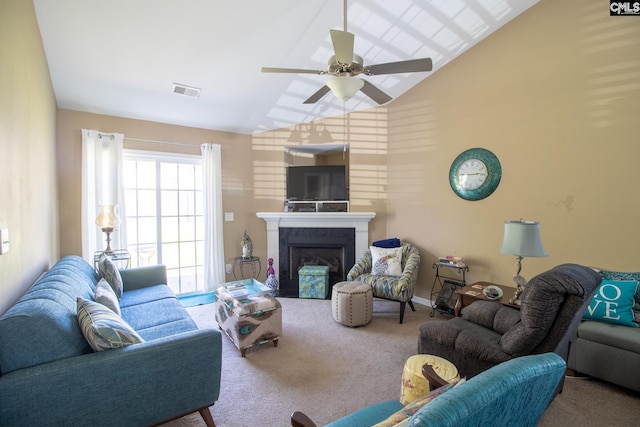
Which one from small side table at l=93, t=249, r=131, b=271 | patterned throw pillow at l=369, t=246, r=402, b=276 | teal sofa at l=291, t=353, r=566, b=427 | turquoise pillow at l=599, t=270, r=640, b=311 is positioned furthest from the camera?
patterned throw pillow at l=369, t=246, r=402, b=276

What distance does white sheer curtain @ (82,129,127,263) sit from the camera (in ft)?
12.0

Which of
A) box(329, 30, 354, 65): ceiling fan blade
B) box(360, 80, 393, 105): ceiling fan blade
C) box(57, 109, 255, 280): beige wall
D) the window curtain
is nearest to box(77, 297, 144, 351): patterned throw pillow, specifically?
box(329, 30, 354, 65): ceiling fan blade

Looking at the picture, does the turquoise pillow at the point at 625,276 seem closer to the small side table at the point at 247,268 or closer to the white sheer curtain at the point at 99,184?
the small side table at the point at 247,268

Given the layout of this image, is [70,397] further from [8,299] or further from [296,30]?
[296,30]

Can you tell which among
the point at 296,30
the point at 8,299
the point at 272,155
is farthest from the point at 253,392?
the point at 272,155

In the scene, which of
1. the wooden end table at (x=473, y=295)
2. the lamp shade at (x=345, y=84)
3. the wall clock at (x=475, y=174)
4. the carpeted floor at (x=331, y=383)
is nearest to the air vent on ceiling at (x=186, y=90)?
the lamp shade at (x=345, y=84)

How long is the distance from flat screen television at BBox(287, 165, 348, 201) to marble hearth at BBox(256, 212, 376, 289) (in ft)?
1.00

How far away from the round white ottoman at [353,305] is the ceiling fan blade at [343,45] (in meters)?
2.29

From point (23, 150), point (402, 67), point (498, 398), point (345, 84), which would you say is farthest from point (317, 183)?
point (498, 398)

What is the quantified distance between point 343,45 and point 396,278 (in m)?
2.63

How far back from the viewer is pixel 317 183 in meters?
4.70

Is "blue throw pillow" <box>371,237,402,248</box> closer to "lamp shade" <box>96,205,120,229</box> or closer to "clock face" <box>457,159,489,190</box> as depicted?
"clock face" <box>457,159,489,190</box>

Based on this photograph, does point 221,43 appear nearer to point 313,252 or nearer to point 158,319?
point 158,319

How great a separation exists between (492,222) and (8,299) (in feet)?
13.8
